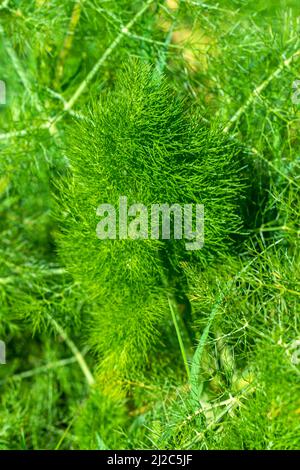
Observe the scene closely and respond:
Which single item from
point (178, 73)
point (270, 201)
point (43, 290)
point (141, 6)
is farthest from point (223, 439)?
point (141, 6)

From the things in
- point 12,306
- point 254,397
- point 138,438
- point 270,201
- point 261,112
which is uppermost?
point 261,112

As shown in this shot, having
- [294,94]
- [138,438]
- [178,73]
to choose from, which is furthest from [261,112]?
[138,438]

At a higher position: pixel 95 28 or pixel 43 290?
pixel 95 28

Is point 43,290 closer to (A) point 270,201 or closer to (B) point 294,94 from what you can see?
(A) point 270,201

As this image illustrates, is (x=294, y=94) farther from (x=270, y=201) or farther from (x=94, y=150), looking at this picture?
(x=94, y=150)
